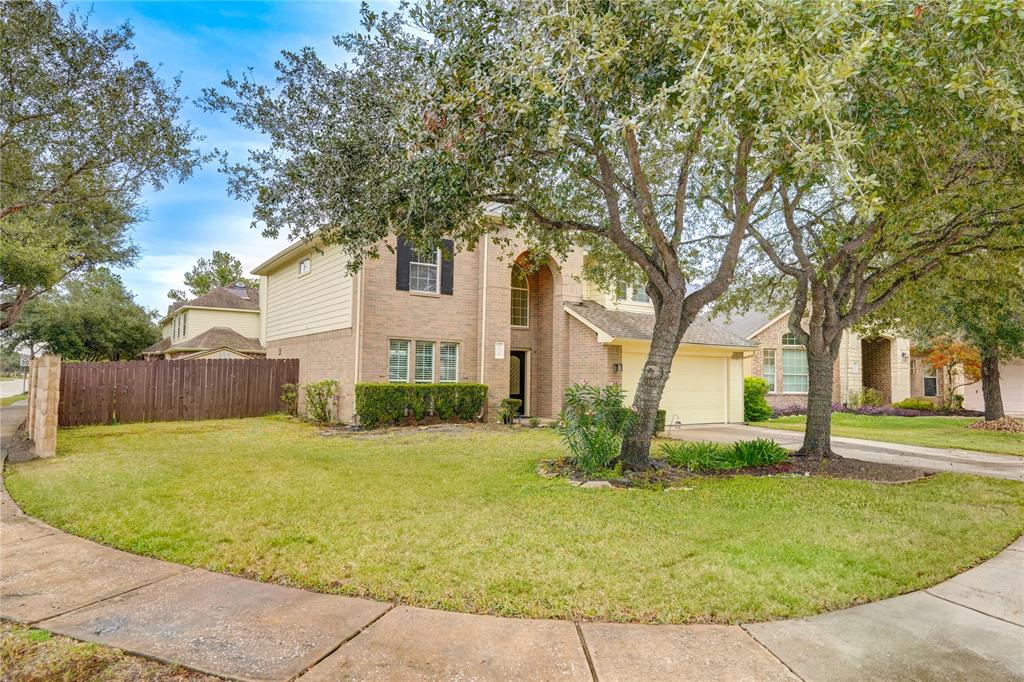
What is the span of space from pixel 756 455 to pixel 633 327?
276 inches

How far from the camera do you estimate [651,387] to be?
8086mm

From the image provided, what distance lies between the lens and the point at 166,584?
3.74 meters

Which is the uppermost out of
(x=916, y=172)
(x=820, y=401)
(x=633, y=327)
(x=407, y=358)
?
(x=916, y=172)

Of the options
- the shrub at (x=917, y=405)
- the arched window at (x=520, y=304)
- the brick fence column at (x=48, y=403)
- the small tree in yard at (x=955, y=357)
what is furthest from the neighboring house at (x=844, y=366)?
the brick fence column at (x=48, y=403)

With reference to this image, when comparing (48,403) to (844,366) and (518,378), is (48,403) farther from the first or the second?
(844,366)

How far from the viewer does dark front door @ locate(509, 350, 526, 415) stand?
17141 mm

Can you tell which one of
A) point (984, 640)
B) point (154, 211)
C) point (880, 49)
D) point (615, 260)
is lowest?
point (984, 640)

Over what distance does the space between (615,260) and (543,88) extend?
19.4ft

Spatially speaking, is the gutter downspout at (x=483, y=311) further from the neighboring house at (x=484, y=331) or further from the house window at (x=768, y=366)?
the house window at (x=768, y=366)

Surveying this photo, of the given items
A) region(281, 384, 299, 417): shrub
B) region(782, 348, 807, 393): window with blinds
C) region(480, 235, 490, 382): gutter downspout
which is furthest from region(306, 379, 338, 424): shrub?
region(782, 348, 807, 393): window with blinds

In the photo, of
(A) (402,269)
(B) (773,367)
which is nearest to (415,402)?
(A) (402,269)

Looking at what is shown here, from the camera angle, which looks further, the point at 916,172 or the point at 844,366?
the point at 844,366

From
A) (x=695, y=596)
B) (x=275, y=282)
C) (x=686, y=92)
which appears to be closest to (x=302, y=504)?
(x=695, y=596)

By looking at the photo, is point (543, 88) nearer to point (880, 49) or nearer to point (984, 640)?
point (880, 49)
